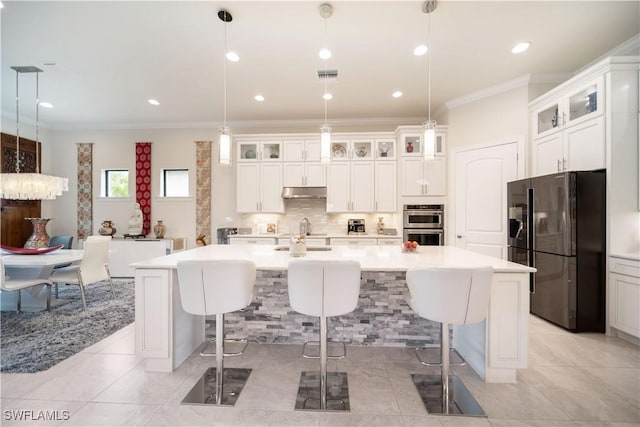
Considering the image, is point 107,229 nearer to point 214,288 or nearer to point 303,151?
point 303,151

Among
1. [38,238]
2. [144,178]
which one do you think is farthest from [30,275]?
[144,178]

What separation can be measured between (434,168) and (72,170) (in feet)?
23.3

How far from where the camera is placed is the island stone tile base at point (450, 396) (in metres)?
1.67

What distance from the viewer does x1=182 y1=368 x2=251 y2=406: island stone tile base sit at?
5.74 ft

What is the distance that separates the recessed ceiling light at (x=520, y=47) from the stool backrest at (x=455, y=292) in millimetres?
2709

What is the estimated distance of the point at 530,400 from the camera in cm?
176

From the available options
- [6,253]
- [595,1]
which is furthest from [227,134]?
[6,253]

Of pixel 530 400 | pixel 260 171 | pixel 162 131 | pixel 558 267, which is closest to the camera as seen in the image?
pixel 530 400

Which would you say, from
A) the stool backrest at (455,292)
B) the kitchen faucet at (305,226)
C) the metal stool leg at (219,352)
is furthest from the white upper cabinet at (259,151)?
the stool backrest at (455,292)

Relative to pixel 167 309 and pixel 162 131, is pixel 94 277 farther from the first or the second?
pixel 162 131

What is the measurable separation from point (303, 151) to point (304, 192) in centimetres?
74

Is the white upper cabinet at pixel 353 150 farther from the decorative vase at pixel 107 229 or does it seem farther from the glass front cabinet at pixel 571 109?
the decorative vase at pixel 107 229

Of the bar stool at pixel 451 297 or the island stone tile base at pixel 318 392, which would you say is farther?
the island stone tile base at pixel 318 392

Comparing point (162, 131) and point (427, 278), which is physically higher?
point (162, 131)
